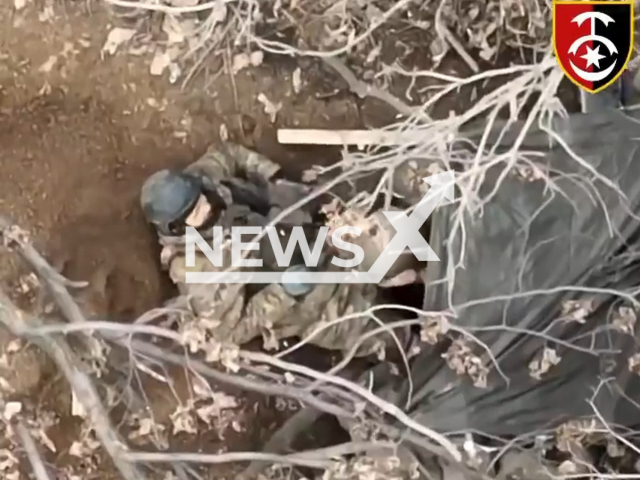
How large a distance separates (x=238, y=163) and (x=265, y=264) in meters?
0.15

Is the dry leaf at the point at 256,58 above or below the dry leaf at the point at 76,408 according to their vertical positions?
above

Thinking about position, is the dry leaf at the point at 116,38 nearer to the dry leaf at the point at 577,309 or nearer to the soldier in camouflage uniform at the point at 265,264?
the soldier in camouflage uniform at the point at 265,264

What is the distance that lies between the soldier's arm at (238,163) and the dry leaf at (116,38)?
202mm

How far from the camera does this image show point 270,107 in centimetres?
111

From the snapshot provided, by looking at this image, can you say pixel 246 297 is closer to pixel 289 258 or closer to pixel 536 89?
pixel 289 258

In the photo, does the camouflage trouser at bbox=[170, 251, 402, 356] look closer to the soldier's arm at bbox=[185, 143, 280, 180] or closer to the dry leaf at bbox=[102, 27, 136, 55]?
the soldier's arm at bbox=[185, 143, 280, 180]

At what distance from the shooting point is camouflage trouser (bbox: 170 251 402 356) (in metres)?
1.11

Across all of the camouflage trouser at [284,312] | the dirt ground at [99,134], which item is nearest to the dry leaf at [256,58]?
the dirt ground at [99,134]

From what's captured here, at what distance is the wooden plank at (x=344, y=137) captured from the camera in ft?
3.63

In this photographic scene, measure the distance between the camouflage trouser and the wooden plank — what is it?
0.69ft

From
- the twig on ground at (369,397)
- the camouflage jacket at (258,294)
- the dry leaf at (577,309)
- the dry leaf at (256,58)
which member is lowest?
the twig on ground at (369,397)

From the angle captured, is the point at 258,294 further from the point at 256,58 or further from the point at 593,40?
the point at 593,40

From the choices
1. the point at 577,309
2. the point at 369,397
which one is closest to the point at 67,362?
the point at 369,397

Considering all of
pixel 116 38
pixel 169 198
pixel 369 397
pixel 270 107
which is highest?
pixel 116 38
